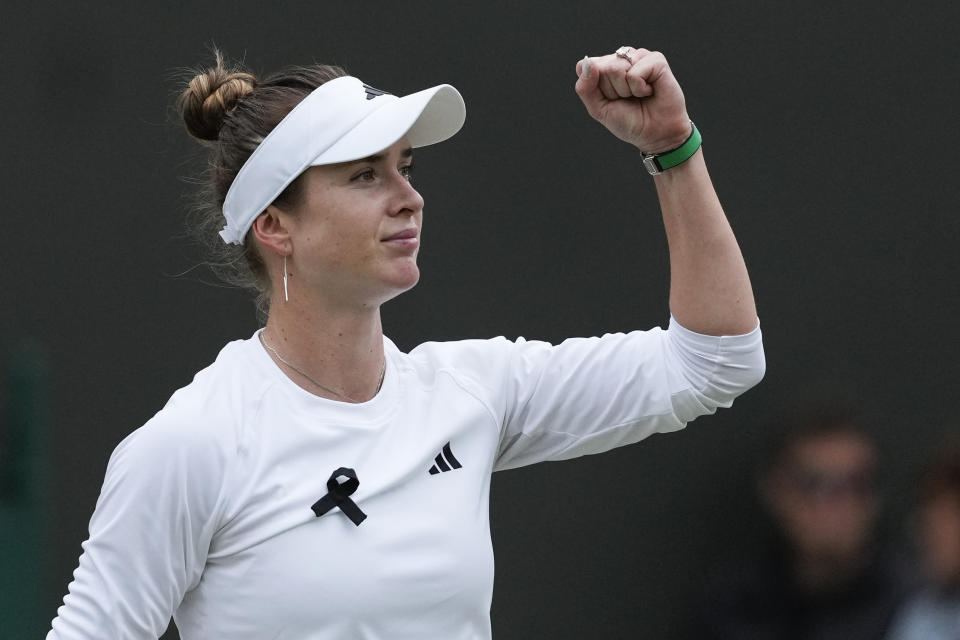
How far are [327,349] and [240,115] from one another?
329 millimetres

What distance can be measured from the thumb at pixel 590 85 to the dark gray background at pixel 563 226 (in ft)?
4.12

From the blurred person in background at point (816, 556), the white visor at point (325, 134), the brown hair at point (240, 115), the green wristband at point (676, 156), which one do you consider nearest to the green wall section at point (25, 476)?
the brown hair at point (240, 115)

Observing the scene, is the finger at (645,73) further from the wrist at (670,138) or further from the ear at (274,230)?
the ear at (274,230)

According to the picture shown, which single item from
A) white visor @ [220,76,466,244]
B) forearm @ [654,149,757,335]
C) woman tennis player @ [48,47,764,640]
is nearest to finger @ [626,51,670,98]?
woman tennis player @ [48,47,764,640]

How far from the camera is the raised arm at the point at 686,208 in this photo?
1658mm

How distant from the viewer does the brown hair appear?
174cm

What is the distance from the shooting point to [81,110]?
289 cm

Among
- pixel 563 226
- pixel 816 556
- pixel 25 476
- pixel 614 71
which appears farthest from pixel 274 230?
pixel 816 556

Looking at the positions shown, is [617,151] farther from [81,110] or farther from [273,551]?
[273,551]

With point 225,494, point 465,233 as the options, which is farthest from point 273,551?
point 465,233

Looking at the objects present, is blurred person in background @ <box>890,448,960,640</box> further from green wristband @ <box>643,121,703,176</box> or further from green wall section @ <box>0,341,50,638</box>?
green wall section @ <box>0,341,50,638</box>

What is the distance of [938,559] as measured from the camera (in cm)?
282

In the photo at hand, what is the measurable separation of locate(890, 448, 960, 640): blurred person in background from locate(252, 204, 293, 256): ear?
1.64 m

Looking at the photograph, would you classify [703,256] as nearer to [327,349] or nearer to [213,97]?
[327,349]
